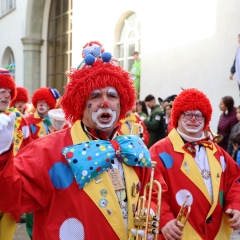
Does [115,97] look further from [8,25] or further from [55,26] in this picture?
[8,25]

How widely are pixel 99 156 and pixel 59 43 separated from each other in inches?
643

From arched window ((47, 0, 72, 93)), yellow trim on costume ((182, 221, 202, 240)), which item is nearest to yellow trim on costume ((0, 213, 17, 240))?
yellow trim on costume ((182, 221, 202, 240))

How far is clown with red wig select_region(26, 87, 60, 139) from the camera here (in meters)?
6.60

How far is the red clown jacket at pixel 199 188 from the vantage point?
11.1 feet

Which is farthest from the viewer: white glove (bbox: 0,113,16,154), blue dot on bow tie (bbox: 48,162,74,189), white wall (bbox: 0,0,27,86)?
white wall (bbox: 0,0,27,86)

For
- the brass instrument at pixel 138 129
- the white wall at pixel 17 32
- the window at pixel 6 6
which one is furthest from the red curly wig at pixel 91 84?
the window at pixel 6 6

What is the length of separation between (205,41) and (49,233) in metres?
7.14

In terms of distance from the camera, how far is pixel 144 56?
424 inches

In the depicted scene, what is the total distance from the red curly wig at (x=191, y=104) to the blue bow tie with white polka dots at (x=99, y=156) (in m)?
1.37

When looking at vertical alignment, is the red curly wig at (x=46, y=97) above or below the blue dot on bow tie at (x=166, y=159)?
above

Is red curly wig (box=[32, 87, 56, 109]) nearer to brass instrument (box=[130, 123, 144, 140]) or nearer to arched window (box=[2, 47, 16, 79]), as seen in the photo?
brass instrument (box=[130, 123, 144, 140])

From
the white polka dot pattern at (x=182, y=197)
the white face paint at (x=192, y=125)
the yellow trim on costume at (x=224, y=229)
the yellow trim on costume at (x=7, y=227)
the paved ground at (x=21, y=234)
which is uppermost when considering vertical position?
the white face paint at (x=192, y=125)

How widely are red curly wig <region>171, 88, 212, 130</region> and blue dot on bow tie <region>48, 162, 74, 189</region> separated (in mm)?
1774

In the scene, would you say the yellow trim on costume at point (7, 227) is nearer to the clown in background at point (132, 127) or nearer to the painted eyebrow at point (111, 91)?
the painted eyebrow at point (111, 91)
